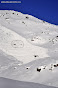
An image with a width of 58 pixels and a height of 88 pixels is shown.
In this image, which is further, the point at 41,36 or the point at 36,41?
the point at 41,36

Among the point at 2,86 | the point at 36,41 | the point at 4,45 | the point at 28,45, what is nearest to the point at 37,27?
the point at 36,41

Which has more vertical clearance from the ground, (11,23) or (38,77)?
(11,23)

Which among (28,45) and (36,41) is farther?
(36,41)

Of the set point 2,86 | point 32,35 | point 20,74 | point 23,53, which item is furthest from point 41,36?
point 2,86

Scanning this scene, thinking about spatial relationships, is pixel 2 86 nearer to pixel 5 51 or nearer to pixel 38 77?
pixel 38 77

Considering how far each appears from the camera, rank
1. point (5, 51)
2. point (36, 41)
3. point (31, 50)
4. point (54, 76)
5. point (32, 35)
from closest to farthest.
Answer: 1. point (54, 76)
2. point (5, 51)
3. point (31, 50)
4. point (36, 41)
5. point (32, 35)

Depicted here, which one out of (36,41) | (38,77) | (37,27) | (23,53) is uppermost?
(37,27)

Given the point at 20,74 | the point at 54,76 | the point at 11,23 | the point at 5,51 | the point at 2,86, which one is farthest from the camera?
the point at 11,23

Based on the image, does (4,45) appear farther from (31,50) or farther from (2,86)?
(2,86)

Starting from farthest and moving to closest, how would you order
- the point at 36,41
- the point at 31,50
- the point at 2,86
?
the point at 36,41 → the point at 31,50 → the point at 2,86
